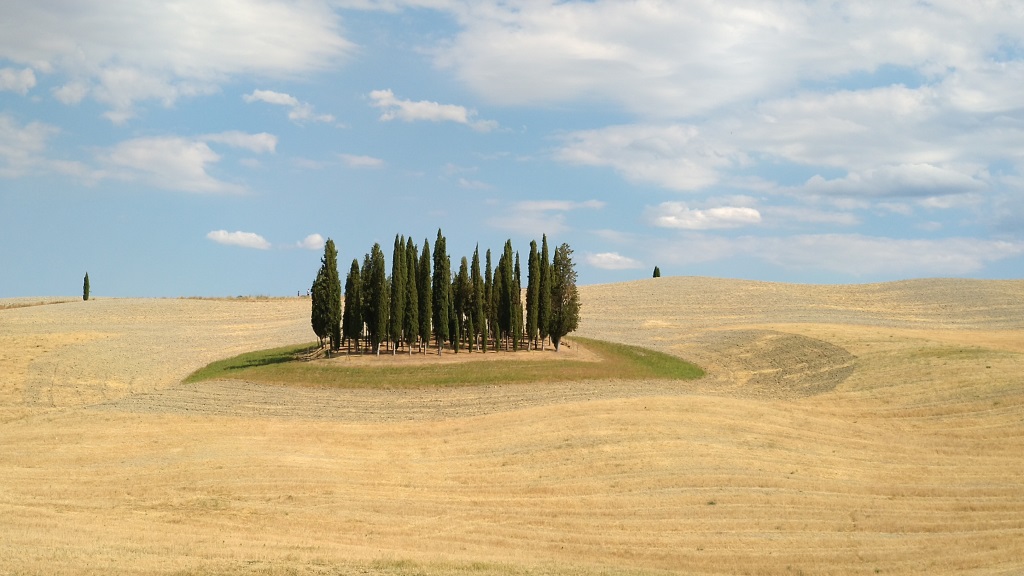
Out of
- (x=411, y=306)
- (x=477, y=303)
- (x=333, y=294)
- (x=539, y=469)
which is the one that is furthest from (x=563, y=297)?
(x=539, y=469)

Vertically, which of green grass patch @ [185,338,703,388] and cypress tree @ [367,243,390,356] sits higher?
cypress tree @ [367,243,390,356]

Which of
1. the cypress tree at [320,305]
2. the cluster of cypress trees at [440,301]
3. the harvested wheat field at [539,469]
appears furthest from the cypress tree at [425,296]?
the harvested wheat field at [539,469]

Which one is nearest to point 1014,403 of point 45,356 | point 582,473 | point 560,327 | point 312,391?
point 582,473

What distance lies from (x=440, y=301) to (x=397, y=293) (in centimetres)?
306

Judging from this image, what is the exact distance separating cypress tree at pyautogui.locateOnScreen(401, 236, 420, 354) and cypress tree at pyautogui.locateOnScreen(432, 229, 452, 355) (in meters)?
1.32

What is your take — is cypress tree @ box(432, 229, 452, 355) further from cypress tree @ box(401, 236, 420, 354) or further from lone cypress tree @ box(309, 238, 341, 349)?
lone cypress tree @ box(309, 238, 341, 349)

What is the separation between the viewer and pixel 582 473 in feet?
112

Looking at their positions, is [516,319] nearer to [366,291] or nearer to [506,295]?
[506,295]

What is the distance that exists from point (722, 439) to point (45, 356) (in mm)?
50655

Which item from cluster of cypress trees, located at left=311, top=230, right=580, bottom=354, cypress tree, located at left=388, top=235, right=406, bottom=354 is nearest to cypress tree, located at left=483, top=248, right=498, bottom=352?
cluster of cypress trees, located at left=311, top=230, right=580, bottom=354

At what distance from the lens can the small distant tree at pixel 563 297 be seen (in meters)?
64.1

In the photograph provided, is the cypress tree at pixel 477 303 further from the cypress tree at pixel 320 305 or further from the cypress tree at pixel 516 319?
the cypress tree at pixel 320 305

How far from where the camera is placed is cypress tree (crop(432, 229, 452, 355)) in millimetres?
61219

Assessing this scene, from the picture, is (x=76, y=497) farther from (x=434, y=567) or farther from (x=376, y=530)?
(x=434, y=567)
